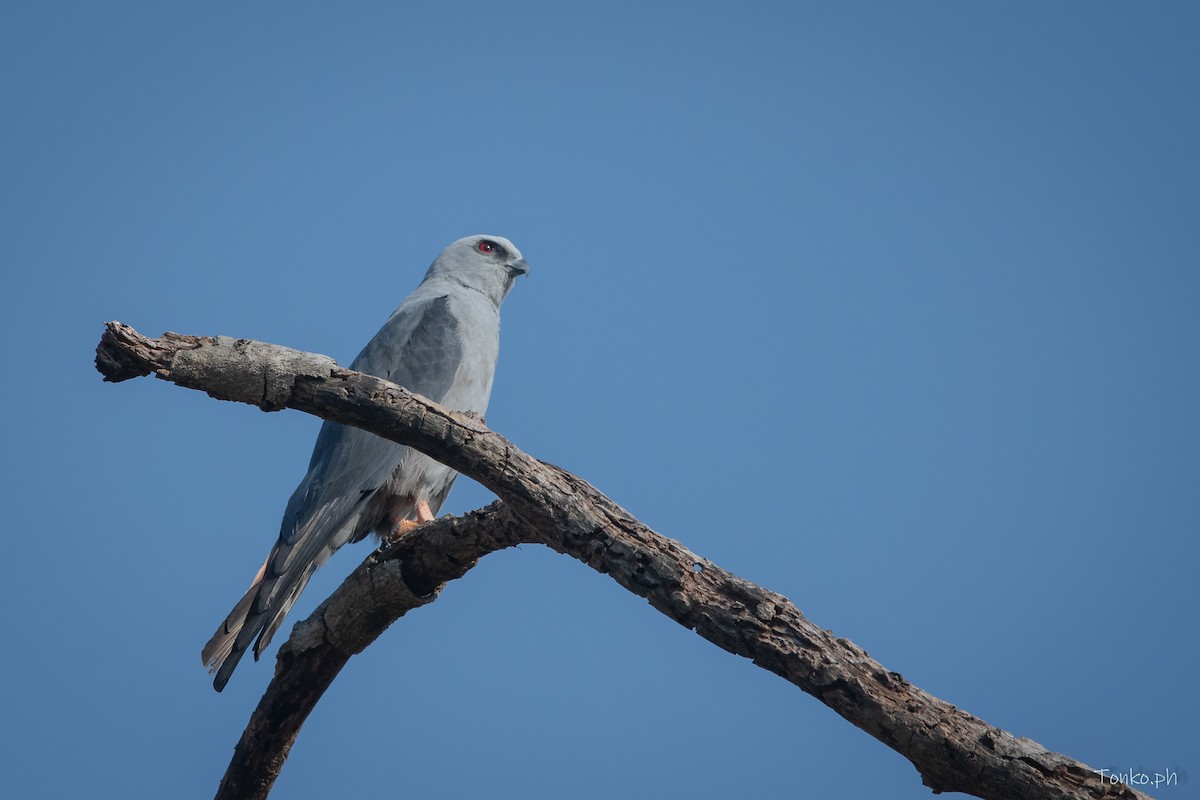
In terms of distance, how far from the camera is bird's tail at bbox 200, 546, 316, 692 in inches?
211

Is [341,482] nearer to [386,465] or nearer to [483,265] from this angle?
[386,465]

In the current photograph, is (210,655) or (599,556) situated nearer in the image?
(599,556)

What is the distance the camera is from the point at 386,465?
6.48 meters

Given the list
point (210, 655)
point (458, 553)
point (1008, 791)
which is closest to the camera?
point (1008, 791)

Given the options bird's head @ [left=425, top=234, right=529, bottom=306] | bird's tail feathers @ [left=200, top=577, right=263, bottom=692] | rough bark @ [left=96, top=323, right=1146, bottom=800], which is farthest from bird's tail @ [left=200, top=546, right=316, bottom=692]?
bird's head @ [left=425, top=234, right=529, bottom=306]

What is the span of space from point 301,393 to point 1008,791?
3.10 metres

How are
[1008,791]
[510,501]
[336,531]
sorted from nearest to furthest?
[1008,791] < [510,501] < [336,531]

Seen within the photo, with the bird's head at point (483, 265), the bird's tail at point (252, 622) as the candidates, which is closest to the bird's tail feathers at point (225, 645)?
the bird's tail at point (252, 622)

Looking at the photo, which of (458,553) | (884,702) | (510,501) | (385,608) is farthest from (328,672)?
(884,702)

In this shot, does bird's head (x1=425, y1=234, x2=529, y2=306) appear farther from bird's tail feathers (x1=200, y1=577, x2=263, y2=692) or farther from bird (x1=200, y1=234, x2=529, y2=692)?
bird's tail feathers (x1=200, y1=577, x2=263, y2=692)

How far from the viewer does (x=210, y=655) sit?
5355mm

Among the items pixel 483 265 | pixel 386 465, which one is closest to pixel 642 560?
pixel 386 465

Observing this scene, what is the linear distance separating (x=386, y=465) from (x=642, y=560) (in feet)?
9.20

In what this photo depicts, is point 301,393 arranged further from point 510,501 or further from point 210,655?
point 210,655
